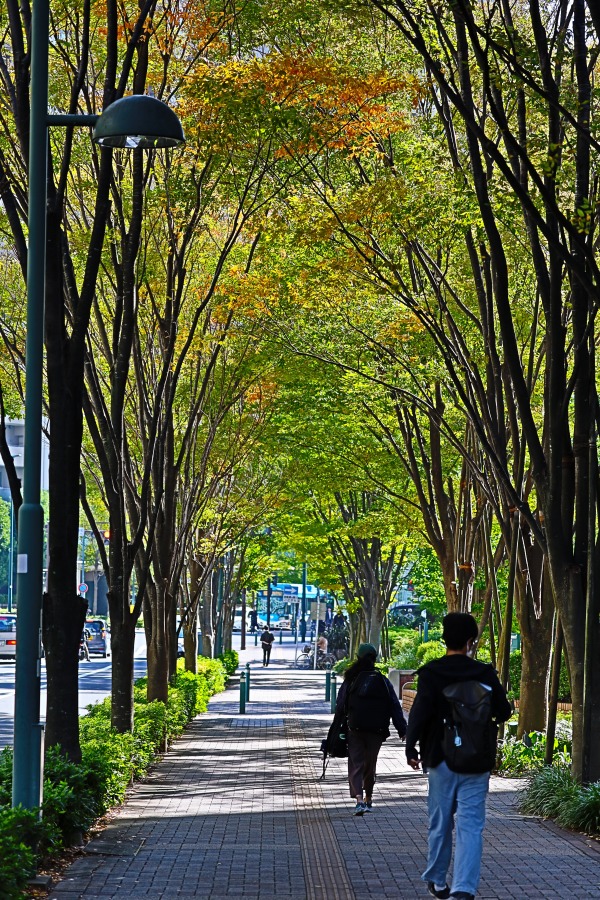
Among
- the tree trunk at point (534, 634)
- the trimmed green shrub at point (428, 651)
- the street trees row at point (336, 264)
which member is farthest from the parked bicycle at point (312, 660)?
the tree trunk at point (534, 634)

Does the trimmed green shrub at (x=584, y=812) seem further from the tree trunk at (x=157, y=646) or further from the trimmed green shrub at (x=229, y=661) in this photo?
the trimmed green shrub at (x=229, y=661)

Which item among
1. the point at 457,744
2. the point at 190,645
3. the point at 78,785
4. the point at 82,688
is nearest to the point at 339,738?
the point at 78,785

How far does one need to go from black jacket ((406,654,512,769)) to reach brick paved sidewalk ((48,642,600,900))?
4.29 ft

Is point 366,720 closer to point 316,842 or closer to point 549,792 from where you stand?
point 316,842

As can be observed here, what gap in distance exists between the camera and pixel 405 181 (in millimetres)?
14125

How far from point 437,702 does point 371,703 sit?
14.6 feet

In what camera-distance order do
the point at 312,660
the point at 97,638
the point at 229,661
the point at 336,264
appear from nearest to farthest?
the point at 336,264, the point at 229,661, the point at 312,660, the point at 97,638

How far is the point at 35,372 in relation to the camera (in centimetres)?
795

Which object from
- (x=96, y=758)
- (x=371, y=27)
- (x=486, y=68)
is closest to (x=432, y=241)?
(x=371, y=27)

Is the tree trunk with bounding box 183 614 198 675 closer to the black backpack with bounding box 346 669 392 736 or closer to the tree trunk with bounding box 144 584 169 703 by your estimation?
the tree trunk with bounding box 144 584 169 703

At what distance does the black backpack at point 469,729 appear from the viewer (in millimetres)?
6523

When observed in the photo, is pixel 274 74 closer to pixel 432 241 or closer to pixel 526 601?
pixel 432 241

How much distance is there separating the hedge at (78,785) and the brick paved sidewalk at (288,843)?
9.3 inches

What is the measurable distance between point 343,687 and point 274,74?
6212mm
